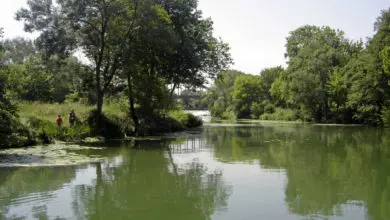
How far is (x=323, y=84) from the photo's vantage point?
Answer: 5888 cm

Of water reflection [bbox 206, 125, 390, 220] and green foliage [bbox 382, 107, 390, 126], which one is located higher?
green foliage [bbox 382, 107, 390, 126]

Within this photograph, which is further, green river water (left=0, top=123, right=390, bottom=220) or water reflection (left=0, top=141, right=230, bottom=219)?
green river water (left=0, top=123, right=390, bottom=220)

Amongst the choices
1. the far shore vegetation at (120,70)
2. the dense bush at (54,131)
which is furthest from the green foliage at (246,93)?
the dense bush at (54,131)

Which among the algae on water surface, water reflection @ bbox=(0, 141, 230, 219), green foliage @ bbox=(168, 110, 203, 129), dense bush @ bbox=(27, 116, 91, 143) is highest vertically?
green foliage @ bbox=(168, 110, 203, 129)

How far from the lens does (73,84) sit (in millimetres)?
29266

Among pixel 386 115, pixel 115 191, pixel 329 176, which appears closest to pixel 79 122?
pixel 115 191

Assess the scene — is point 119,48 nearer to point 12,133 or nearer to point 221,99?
point 12,133

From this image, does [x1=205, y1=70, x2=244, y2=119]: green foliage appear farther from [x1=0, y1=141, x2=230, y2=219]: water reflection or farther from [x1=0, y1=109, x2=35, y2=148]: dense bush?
[x1=0, y1=141, x2=230, y2=219]: water reflection

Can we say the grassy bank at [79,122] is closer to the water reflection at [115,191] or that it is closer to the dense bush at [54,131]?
the dense bush at [54,131]

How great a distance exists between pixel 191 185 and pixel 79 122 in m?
15.9

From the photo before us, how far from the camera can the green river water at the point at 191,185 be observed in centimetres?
854

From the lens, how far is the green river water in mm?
8539

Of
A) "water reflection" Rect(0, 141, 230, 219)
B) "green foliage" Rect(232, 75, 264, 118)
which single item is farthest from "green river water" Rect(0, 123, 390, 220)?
"green foliage" Rect(232, 75, 264, 118)

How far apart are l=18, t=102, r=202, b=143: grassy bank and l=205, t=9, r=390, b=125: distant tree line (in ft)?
42.4
